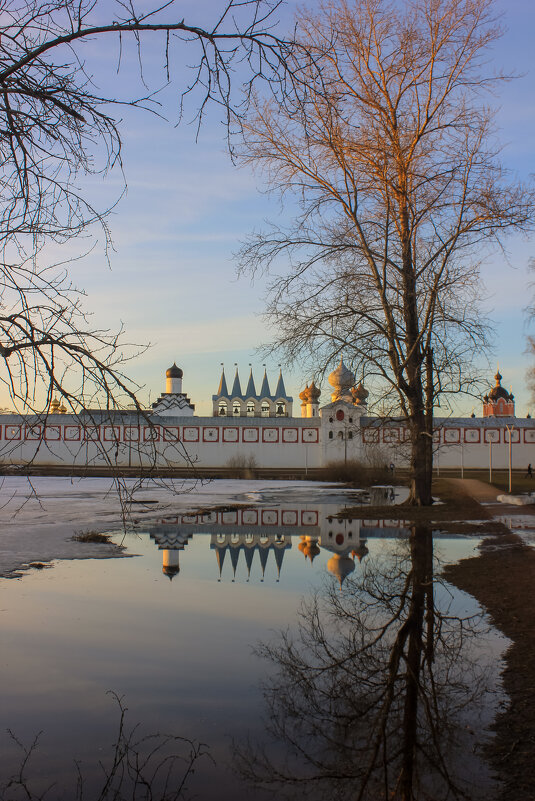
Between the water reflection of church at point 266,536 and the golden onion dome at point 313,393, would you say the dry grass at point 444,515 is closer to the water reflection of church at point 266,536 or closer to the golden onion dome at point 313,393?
the water reflection of church at point 266,536

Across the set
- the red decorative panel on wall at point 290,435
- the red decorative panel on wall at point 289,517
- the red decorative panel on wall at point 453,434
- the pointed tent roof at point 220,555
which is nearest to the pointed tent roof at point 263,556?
the pointed tent roof at point 220,555

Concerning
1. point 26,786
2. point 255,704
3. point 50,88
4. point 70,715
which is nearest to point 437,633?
point 255,704

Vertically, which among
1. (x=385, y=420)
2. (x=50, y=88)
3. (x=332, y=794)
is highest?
(x=50, y=88)

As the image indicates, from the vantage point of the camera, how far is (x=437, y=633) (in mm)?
6918

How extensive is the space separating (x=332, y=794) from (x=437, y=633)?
3.37 meters

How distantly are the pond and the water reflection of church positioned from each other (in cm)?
17

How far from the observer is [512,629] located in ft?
23.2

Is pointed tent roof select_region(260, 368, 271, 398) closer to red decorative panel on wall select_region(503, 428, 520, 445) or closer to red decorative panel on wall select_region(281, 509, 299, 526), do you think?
red decorative panel on wall select_region(503, 428, 520, 445)

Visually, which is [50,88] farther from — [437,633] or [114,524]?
[114,524]

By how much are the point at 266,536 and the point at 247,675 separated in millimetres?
9174

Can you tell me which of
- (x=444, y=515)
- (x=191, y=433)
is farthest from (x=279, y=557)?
(x=191, y=433)

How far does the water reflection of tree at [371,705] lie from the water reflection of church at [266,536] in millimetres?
2592

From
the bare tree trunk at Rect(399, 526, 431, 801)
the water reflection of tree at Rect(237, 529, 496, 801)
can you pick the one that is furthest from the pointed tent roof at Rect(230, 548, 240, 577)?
the water reflection of tree at Rect(237, 529, 496, 801)

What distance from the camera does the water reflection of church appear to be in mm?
11172
